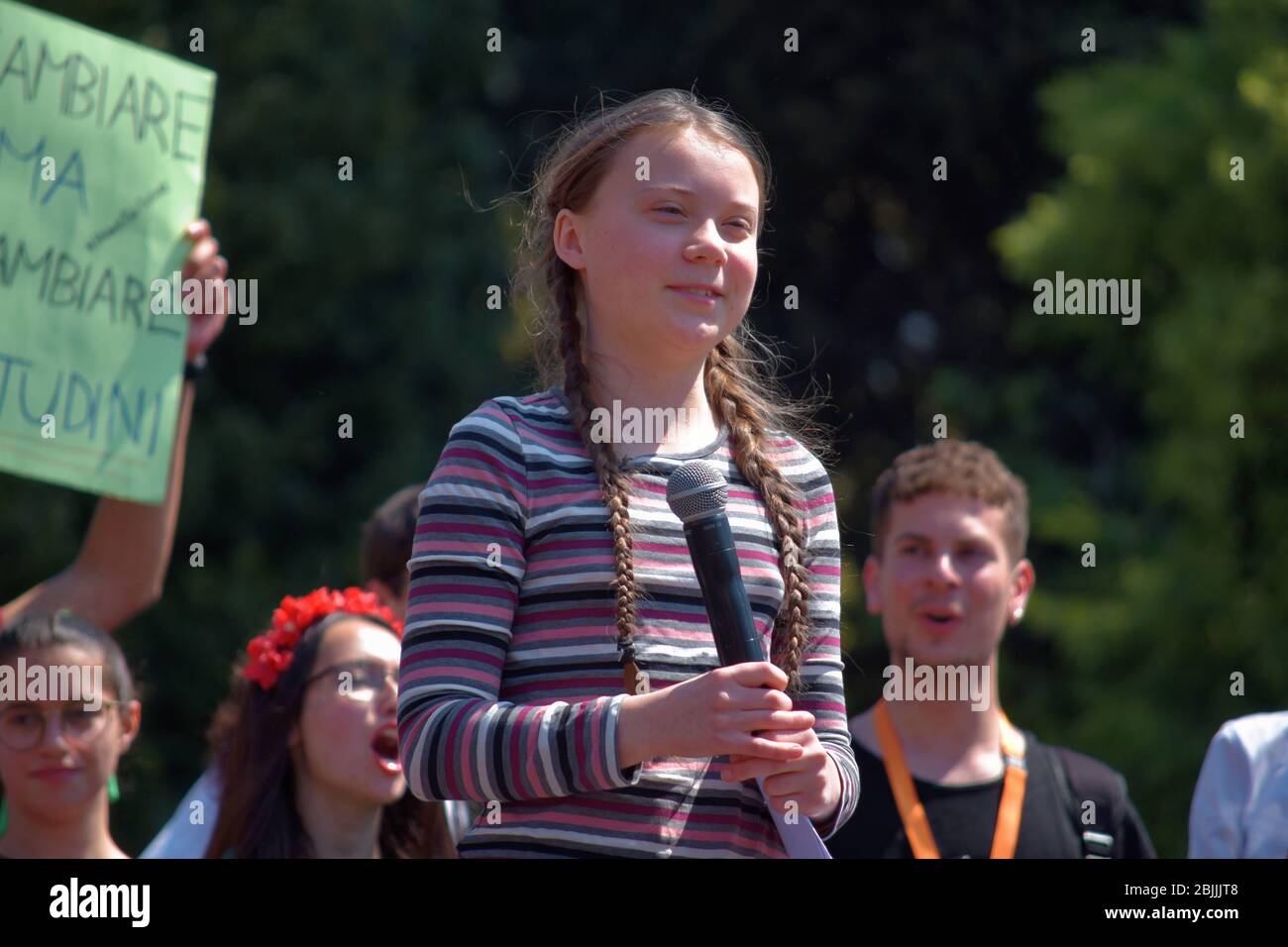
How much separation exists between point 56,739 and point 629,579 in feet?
6.31

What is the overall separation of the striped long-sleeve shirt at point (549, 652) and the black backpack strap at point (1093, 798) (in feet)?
5.74

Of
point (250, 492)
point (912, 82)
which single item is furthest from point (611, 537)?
point (912, 82)

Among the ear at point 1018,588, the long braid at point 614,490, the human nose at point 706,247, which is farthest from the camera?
the ear at point 1018,588

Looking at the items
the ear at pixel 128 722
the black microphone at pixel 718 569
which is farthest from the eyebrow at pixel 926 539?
the black microphone at pixel 718 569

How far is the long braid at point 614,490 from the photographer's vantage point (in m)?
2.08

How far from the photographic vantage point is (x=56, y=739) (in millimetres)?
3586

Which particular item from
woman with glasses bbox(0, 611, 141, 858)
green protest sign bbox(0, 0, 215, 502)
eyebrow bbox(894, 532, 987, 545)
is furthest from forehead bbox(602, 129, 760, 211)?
eyebrow bbox(894, 532, 987, 545)

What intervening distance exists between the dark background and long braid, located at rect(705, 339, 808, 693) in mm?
4035

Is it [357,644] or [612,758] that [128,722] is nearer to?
[357,644]

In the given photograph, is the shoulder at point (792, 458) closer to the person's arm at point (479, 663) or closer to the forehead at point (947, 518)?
the person's arm at point (479, 663)
